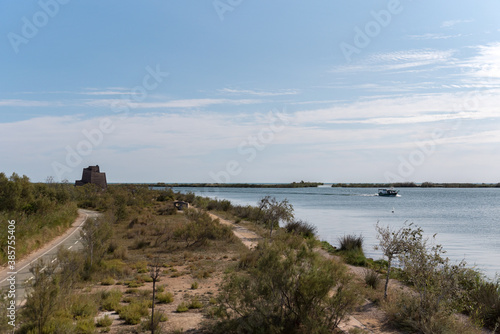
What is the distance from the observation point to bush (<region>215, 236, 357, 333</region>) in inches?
313

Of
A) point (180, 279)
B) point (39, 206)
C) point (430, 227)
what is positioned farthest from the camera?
point (430, 227)

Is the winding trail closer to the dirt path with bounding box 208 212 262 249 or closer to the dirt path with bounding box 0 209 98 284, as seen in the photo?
the dirt path with bounding box 0 209 98 284

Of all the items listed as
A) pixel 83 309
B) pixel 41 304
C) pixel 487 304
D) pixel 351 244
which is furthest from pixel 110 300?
pixel 351 244

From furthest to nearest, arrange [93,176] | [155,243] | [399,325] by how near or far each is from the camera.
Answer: [93,176]
[155,243]
[399,325]

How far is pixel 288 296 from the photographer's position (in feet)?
28.2

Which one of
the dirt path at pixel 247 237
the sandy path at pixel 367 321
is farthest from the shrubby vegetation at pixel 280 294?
the dirt path at pixel 247 237

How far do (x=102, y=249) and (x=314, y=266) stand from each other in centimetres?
1174

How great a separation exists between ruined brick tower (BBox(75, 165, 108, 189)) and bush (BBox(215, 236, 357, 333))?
76678 mm

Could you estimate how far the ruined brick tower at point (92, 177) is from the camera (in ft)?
258

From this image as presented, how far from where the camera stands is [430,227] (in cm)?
3488

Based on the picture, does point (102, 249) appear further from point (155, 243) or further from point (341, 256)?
point (341, 256)

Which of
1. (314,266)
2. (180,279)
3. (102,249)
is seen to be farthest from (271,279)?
(102,249)

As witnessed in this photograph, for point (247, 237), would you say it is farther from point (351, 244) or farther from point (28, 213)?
point (28, 213)

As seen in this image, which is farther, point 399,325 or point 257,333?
point 399,325
